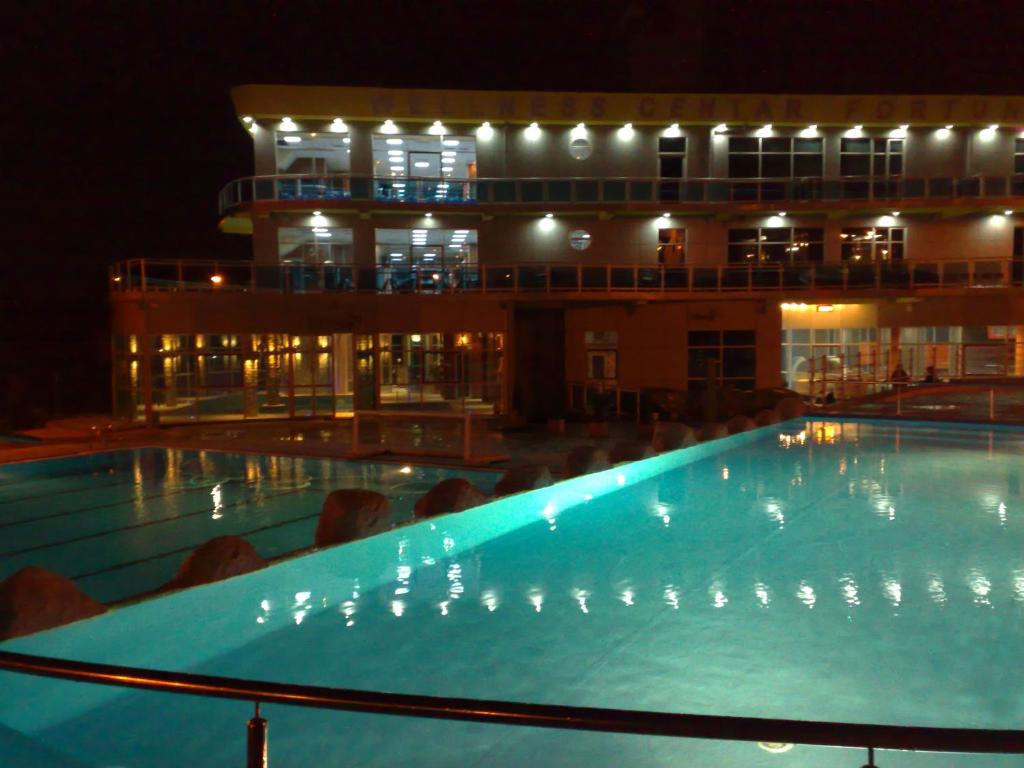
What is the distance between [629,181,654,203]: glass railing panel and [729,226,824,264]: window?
3.67m

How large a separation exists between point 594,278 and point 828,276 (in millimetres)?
7465

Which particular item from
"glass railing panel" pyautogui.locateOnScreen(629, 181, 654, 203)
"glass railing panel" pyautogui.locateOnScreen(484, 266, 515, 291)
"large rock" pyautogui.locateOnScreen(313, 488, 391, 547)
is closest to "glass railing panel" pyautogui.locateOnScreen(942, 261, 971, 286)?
"glass railing panel" pyautogui.locateOnScreen(629, 181, 654, 203)

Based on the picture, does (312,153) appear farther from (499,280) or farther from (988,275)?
(988,275)

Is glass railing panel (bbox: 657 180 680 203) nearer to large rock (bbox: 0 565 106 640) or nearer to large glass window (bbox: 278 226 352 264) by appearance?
large glass window (bbox: 278 226 352 264)

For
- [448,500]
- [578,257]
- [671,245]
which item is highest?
[671,245]

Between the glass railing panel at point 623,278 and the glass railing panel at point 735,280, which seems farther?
the glass railing panel at point 735,280

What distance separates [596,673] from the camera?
20.5ft

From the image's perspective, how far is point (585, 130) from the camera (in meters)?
32.0

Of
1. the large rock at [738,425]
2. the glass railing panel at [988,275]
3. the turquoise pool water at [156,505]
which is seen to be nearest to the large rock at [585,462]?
the turquoise pool water at [156,505]

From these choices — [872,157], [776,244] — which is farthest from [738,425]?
[872,157]

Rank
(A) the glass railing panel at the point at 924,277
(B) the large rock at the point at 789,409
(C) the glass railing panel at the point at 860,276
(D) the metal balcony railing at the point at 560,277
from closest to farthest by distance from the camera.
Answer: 1. (B) the large rock at the point at 789,409
2. (D) the metal balcony railing at the point at 560,277
3. (C) the glass railing panel at the point at 860,276
4. (A) the glass railing panel at the point at 924,277

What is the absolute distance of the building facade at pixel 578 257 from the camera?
2695 cm

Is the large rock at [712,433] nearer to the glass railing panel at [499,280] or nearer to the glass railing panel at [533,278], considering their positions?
the glass railing panel at [533,278]

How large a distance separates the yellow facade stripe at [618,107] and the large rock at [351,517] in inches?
903
